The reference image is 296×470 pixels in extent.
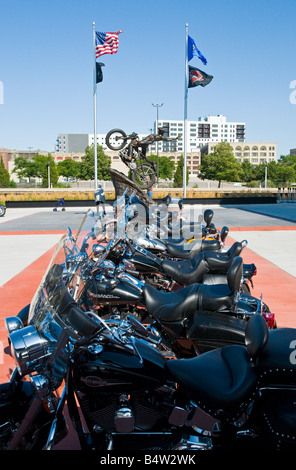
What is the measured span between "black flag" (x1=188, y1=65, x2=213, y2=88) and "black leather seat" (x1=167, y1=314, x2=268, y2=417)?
74.4 ft

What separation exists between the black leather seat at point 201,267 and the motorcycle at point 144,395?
7.97ft

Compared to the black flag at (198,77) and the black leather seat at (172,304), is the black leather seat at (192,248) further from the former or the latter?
the black flag at (198,77)

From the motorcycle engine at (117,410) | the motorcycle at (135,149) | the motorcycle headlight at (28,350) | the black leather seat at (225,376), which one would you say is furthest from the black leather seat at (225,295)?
the motorcycle at (135,149)

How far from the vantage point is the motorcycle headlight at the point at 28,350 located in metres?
1.88

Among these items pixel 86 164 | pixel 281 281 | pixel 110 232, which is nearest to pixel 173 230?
pixel 281 281

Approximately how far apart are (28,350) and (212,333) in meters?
1.73

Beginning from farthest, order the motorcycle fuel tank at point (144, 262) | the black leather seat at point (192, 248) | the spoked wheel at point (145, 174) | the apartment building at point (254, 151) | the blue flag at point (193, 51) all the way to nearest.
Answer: the apartment building at point (254, 151) → the blue flag at point (193, 51) → the spoked wheel at point (145, 174) → the black leather seat at point (192, 248) → the motorcycle fuel tank at point (144, 262)

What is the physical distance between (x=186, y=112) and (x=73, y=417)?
25935 mm

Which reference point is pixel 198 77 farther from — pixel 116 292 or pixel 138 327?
pixel 138 327

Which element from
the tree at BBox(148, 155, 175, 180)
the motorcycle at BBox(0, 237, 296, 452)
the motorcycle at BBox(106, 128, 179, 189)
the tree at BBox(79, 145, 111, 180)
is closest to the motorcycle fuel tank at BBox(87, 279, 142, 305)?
the motorcycle at BBox(0, 237, 296, 452)

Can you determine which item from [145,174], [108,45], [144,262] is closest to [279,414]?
[144,262]
